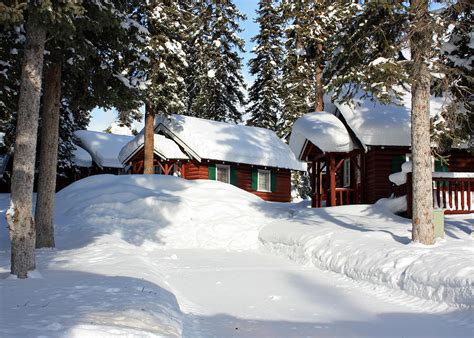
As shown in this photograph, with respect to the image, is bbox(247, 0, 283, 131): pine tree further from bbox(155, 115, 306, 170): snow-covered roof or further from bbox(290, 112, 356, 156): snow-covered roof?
bbox(290, 112, 356, 156): snow-covered roof

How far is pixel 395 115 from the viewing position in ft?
65.6

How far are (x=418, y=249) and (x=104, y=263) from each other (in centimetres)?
645

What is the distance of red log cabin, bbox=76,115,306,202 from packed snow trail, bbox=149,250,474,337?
17.3 m

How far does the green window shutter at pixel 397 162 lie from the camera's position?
19.7m

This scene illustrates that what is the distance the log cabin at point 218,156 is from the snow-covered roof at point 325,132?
6.83 m

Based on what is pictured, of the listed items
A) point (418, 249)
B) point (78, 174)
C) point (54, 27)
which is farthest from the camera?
point (78, 174)

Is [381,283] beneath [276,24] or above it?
beneath

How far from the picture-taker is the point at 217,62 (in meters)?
39.5

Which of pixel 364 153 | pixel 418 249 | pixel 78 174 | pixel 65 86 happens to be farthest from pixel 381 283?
pixel 78 174

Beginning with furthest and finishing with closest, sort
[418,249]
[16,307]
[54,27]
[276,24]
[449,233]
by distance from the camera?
[276,24], [449,233], [418,249], [54,27], [16,307]

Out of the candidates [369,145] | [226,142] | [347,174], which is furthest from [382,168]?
[226,142]

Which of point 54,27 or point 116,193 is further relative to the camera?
point 116,193

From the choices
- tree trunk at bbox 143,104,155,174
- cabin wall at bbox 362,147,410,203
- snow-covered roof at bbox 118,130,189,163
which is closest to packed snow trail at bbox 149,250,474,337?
cabin wall at bbox 362,147,410,203

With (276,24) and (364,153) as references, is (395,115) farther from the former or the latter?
(276,24)
